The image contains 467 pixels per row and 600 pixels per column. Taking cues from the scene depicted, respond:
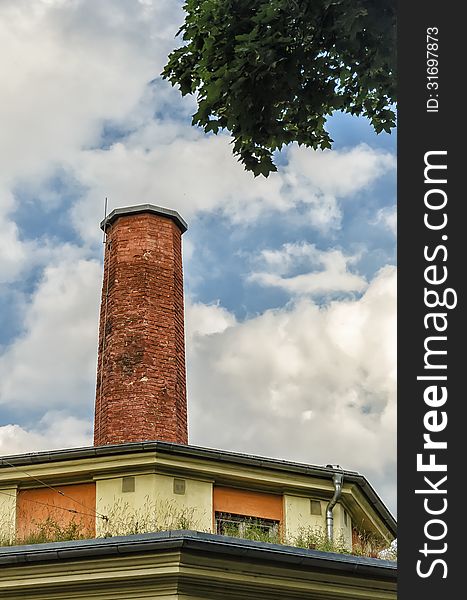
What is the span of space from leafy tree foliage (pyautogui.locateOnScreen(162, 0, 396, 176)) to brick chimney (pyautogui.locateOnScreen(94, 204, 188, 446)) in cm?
1355

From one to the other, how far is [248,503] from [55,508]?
288cm

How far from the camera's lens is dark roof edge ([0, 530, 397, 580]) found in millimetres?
11695

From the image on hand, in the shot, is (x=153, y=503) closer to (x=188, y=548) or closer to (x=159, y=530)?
(x=159, y=530)

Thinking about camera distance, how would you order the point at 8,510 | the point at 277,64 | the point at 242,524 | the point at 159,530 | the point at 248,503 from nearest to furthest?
the point at 277,64 → the point at 159,530 → the point at 242,524 → the point at 8,510 → the point at 248,503

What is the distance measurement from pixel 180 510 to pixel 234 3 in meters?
9.00

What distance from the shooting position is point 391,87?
8.77 m

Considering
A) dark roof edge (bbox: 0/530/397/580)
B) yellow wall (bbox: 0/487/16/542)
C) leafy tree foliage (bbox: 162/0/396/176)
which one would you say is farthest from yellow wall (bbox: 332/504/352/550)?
leafy tree foliage (bbox: 162/0/396/176)

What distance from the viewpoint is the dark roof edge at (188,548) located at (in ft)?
38.4

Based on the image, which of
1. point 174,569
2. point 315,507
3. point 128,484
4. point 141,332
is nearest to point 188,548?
point 174,569

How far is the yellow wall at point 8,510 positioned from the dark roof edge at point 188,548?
336 cm

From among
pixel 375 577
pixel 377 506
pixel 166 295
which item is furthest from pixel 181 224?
pixel 375 577

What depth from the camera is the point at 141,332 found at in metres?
22.9

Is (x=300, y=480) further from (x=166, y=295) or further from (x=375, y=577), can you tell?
(x=166, y=295)

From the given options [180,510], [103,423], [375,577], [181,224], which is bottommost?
[375,577]
